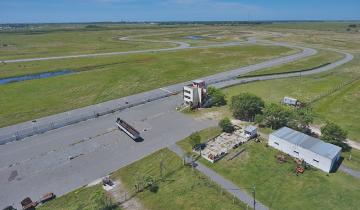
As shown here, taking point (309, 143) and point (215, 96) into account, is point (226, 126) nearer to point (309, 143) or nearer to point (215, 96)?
point (309, 143)

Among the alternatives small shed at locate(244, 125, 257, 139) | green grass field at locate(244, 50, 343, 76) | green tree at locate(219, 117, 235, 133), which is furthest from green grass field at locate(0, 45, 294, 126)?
small shed at locate(244, 125, 257, 139)

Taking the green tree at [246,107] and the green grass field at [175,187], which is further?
the green tree at [246,107]

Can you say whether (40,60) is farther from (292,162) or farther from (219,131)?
(292,162)

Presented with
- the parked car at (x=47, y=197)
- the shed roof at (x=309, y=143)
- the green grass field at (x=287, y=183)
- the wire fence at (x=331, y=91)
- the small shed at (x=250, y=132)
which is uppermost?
the shed roof at (x=309, y=143)

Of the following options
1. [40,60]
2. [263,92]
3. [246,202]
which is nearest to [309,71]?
[263,92]

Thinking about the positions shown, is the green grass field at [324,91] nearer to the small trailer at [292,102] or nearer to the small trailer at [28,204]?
the small trailer at [292,102]

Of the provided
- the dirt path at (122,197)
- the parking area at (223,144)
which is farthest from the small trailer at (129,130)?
the parking area at (223,144)

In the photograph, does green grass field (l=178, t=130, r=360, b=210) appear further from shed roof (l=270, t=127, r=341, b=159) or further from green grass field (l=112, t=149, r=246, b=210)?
green grass field (l=112, t=149, r=246, b=210)
